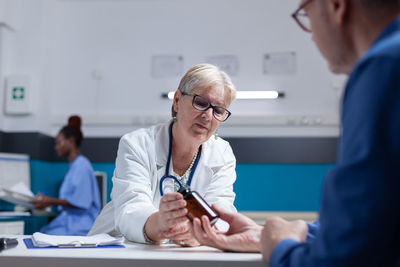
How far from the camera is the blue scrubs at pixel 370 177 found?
566 millimetres

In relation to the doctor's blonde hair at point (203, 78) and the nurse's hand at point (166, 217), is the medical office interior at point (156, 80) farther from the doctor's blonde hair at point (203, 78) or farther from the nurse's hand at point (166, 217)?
the nurse's hand at point (166, 217)

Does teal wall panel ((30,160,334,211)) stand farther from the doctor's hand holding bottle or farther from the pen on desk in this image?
the pen on desk

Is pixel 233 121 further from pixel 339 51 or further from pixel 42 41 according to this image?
pixel 339 51

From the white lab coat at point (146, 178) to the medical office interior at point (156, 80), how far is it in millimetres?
2860

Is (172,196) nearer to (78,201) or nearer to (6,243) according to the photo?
(6,243)

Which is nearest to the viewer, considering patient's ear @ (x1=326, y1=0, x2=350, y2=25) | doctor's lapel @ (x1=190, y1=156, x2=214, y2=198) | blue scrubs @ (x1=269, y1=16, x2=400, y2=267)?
blue scrubs @ (x1=269, y1=16, x2=400, y2=267)

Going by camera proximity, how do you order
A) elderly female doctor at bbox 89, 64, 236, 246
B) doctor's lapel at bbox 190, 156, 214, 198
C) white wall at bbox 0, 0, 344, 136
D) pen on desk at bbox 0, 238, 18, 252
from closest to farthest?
pen on desk at bbox 0, 238, 18, 252
elderly female doctor at bbox 89, 64, 236, 246
doctor's lapel at bbox 190, 156, 214, 198
white wall at bbox 0, 0, 344, 136

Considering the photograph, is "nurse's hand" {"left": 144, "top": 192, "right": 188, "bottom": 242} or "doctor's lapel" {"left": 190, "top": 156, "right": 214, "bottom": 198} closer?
"nurse's hand" {"left": 144, "top": 192, "right": 188, "bottom": 242}

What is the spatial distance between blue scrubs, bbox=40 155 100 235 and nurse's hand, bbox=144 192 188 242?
2684 millimetres

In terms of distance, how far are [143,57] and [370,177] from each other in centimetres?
485

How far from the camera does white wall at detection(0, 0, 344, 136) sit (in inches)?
193

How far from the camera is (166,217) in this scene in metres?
1.22

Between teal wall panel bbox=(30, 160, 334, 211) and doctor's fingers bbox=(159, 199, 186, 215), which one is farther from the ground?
doctor's fingers bbox=(159, 199, 186, 215)

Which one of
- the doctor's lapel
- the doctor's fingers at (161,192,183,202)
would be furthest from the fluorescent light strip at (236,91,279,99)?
the doctor's fingers at (161,192,183,202)
